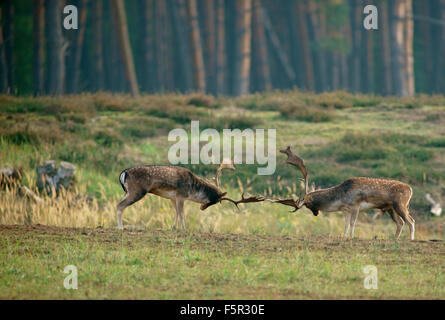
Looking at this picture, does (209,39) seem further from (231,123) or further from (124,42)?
(231,123)

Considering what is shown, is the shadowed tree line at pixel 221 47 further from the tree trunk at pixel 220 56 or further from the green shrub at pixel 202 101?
the green shrub at pixel 202 101

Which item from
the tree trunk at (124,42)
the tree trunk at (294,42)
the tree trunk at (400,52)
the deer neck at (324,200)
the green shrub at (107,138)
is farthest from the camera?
the tree trunk at (294,42)

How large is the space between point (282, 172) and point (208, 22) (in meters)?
25.4

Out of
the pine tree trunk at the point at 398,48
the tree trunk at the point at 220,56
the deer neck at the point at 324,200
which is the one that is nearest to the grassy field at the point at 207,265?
the deer neck at the point at 324,200

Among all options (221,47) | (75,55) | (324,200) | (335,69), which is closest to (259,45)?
(221,47)

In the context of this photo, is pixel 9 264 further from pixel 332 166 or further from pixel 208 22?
pixel 208 22

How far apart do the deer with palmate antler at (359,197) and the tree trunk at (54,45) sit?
66.5 ft

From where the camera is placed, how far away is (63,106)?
24.2 m

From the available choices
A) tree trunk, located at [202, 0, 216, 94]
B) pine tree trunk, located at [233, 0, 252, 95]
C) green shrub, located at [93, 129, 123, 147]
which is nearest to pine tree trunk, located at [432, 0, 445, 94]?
pine tree trunk, located at [233, 0, 252, 95]

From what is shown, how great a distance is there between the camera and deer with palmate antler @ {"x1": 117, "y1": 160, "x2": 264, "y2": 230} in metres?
12.9

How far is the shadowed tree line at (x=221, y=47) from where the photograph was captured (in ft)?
120

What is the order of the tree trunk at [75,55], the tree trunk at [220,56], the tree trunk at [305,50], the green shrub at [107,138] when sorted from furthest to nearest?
the tree trunk at [305,50]
the tree trunk at [220,56]
the tree trunk at [75,55]
the green shrub at [107,138]

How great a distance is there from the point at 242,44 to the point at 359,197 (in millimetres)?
27626

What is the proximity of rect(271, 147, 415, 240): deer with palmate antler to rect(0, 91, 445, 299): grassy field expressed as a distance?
23.7 inches
